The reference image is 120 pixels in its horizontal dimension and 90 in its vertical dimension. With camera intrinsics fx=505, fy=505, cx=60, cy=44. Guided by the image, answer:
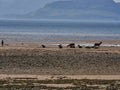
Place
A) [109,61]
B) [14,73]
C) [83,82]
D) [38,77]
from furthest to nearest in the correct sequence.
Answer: [109,61] < [14,73] < [38,77] < [83,82]

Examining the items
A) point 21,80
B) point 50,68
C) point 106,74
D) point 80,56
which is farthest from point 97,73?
point 80,56

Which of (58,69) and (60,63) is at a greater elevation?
(60,63)

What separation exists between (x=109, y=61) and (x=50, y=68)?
667 centimetres

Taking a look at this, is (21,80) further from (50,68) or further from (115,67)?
(115,67)

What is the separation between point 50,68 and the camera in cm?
3516

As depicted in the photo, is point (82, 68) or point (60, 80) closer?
point (60, 80)

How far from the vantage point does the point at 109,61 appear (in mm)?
40000

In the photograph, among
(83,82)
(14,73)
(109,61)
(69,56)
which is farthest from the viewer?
(69,56)

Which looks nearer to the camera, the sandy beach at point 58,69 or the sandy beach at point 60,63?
the sandy beach at point 58,69

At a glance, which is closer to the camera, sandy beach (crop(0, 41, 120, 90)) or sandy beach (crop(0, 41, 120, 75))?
sandy beach (crop(0, 41, 120, 90))

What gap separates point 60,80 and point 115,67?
9.37 meters

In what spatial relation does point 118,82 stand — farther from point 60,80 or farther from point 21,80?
point 21,80

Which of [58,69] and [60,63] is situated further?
[60,63]

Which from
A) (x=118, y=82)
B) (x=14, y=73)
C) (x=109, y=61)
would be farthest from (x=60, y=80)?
Answer: (x=109, y=61)
